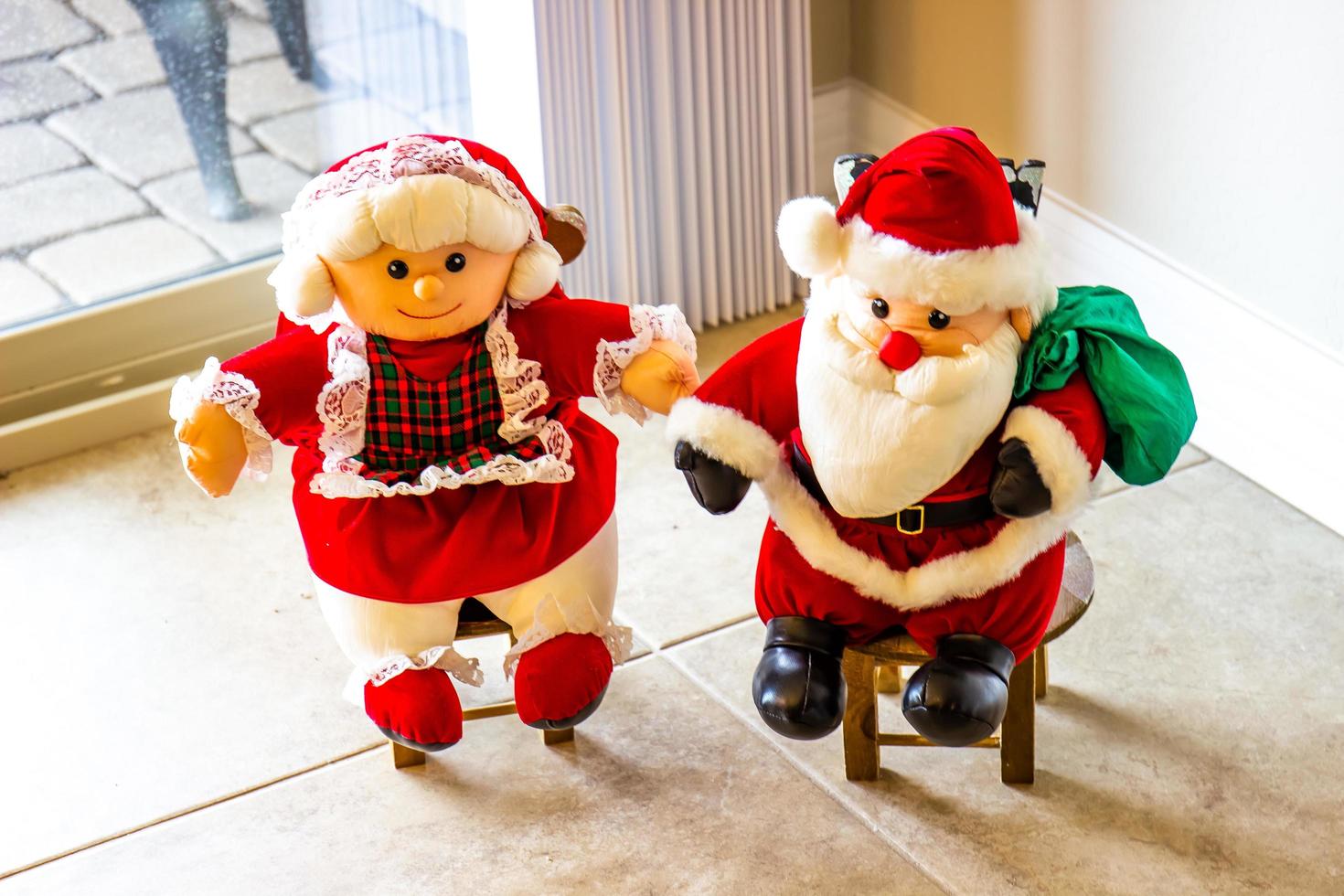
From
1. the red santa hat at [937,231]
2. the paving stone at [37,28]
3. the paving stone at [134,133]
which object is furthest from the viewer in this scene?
the paving stone at [134,133]

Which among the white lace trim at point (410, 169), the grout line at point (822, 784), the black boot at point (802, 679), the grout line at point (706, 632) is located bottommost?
the grout line at point (822, 784)

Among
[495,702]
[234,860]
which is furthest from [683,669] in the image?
[234,860]

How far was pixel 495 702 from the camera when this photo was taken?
195 centimetres

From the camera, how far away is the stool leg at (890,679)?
6.22 ft

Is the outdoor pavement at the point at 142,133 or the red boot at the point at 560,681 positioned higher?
the outdoor pavement at the point at 142,133

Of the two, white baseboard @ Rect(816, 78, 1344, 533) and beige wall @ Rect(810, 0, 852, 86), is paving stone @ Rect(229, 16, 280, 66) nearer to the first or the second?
beige wall @ Rect(810, 0, 852, 86)

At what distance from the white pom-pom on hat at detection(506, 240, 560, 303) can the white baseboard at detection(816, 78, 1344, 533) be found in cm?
93

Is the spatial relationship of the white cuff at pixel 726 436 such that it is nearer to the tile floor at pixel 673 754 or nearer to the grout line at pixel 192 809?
the tile floor at pixel 673 754

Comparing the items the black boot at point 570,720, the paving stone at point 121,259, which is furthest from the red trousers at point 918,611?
the paving stone at point 121,259

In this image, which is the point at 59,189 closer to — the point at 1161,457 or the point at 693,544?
the point at 693,544

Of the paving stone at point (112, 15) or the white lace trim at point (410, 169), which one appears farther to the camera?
the paving stone at point (112, 15)

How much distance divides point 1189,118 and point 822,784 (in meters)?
1.09

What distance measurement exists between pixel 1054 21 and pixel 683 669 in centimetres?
116

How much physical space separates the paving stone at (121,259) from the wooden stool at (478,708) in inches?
43.9
